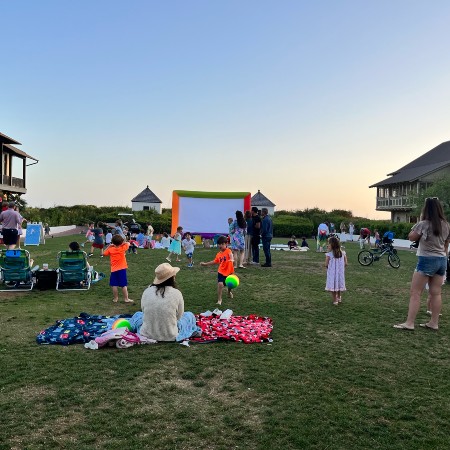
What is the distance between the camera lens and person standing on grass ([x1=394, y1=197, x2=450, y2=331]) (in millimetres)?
6324

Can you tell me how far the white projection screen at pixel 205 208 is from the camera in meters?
23.9

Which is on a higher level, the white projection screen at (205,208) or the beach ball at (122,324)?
the white projection screen at (205,208)

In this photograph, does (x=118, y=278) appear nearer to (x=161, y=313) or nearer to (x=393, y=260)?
(x=161, y=313)

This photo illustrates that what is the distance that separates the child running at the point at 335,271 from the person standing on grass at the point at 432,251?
200 cm

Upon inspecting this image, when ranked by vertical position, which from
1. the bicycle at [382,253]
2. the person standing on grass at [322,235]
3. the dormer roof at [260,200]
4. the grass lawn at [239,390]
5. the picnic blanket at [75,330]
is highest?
the dormer roof at [260,200]

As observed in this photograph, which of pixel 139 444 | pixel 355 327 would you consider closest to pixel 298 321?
pixel 355 327

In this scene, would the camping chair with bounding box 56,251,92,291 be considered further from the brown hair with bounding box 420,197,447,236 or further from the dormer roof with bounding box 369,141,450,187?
the dormer roof with bounding box 369,141,450,187

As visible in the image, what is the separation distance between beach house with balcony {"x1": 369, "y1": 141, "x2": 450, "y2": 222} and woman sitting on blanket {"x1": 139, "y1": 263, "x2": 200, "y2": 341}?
3778 cm

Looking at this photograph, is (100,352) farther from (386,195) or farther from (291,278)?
(386,195)

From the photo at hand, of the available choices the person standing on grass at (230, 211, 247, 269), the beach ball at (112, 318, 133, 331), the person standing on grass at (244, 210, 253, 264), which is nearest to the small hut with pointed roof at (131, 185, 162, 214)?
the person standing on grass at (244, 210, 253, 264)

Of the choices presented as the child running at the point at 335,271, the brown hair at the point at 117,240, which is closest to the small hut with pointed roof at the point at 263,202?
the child running at the point at 335,271

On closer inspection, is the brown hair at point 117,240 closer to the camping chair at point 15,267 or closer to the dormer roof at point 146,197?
the camping chair at point 15,267

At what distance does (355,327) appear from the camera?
672 cm

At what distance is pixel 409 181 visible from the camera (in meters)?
42.3
